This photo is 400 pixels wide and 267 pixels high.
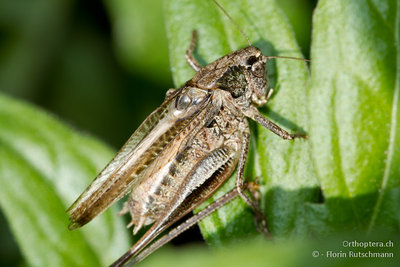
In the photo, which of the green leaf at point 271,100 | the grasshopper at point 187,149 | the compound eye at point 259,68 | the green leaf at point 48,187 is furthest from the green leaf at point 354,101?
the green leaf at point 48,187

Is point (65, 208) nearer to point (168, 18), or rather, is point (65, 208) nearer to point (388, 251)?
point (168, 18)

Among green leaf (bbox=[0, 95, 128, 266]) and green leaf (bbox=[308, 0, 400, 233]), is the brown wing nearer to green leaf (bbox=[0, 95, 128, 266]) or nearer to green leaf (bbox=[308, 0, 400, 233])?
green leaf (bbox=[0, 95, 128, 266])

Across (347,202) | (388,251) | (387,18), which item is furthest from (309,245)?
(387,18)

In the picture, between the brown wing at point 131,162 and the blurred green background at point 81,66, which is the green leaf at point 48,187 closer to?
the brown wing at point 131,162

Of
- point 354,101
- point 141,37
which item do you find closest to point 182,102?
point 354,101

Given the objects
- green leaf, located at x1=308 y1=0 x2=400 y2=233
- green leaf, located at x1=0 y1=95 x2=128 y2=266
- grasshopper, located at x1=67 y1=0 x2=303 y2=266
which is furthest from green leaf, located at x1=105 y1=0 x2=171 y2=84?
green leaf, located at x1=308 y1=0 x2=400 y2=233

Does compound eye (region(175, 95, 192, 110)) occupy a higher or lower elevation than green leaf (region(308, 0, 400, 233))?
higher

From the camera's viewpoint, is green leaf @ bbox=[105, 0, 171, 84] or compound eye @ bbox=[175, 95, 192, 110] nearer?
compound eye @ bbox=[175, 95, 192, 110]

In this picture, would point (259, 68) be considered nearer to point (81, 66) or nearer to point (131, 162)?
point (131, 162)
